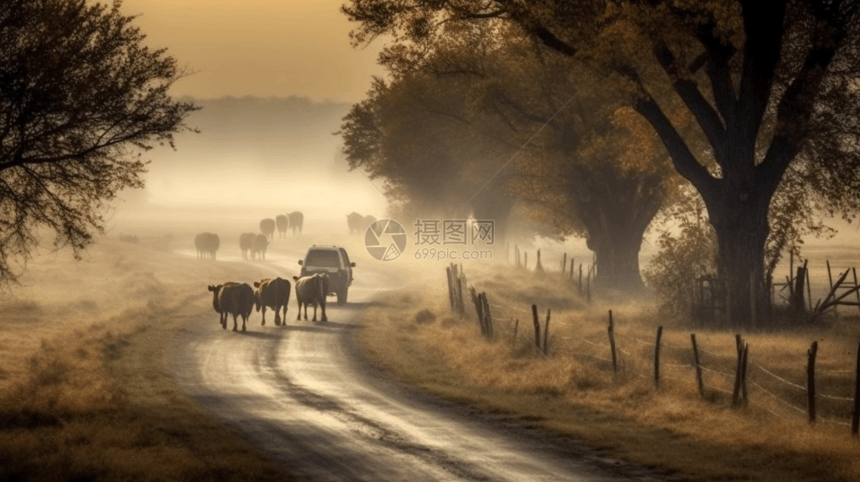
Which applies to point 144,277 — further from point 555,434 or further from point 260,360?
point 555,434

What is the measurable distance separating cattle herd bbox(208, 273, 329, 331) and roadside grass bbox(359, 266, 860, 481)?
2066 millimetres

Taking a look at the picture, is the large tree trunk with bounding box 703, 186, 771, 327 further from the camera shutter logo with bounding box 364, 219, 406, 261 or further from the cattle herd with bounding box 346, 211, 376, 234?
the cattle herd with bounding box 346, 211, 376, 234

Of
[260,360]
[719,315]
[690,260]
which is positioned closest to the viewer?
[260,360]

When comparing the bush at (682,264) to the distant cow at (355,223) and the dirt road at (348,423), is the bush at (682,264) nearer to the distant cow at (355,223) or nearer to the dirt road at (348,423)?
the dirt road at (348,423)

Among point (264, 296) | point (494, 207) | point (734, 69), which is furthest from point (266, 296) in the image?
point (494, 207)

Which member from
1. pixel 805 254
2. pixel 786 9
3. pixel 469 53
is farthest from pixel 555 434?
pixel 805 254

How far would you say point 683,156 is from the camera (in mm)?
34062

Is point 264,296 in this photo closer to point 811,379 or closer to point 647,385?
point 647,385

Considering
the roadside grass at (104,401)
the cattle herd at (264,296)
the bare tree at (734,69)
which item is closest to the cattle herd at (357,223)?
the roadside grass at (104,401)

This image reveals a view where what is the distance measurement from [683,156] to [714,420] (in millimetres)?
14295

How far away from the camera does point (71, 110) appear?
25750 millimetres

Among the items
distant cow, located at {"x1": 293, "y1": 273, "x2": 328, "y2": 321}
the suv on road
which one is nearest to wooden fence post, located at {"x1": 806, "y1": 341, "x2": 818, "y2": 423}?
distant cow, located at {"x1": 293, "y1": 273, "x2": 328, "y2": 321}

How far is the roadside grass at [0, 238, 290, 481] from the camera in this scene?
53.6 feet

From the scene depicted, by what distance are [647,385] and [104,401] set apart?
11.4m
